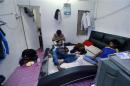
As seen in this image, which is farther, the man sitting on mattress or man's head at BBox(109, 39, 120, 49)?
man's head at BBox(109, 39, 120, 49)

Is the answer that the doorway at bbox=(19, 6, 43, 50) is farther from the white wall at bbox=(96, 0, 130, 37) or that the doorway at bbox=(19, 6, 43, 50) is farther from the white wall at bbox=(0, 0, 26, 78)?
the white wall at bbox=(96, 0, 130, 37)

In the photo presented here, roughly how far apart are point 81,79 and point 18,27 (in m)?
2.61

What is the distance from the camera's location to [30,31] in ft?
12.9

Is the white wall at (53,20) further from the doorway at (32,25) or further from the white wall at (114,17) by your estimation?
the white wall at (114,17)

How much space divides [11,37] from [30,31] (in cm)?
123

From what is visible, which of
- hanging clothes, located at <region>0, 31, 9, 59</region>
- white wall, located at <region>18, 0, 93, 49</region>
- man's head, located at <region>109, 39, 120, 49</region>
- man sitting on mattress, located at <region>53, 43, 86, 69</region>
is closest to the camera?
hanging clothes, located at <region>0, 31, 9, 59</region>

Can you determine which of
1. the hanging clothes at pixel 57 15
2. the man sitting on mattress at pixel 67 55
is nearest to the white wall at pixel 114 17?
the man sitting on mattress at pixel 67 55

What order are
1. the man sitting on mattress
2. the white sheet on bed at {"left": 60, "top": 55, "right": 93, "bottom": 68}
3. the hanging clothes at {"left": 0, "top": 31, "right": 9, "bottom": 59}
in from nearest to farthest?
the hanging clothes at {"left": 0, "top": 31, "right": 9, "bottom": 59}
the white sheet on bed at {"left": 60, "top": 55, "right": 93, "bottom": 68}
the man sitting on mattress

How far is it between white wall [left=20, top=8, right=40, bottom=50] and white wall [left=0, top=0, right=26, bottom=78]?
0.36m

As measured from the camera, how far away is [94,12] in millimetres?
4047

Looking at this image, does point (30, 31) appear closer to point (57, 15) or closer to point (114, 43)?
point (57, 15)

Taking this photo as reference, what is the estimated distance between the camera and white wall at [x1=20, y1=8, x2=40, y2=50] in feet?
11.9

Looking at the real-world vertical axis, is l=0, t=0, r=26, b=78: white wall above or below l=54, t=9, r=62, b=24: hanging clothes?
below

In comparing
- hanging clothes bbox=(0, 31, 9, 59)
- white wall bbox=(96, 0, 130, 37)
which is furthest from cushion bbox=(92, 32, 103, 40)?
hanging clothes bbox=(0, 31, 9, 59)
